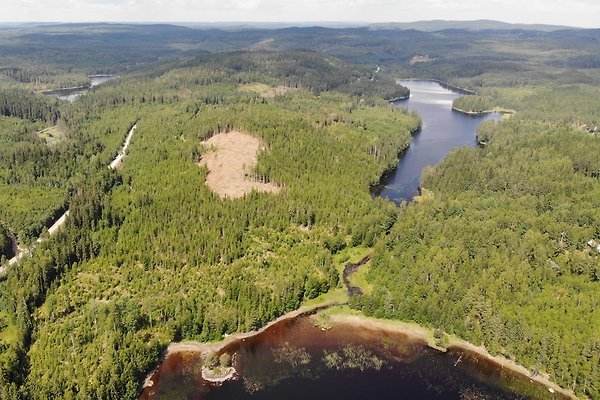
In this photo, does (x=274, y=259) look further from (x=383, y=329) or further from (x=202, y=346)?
(x=383, y=329)

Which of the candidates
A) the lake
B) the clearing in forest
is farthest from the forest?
the lake

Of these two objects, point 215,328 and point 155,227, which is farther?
point 155,227

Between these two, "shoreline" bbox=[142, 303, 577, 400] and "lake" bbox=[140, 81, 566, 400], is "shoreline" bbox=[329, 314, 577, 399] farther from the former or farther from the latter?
"lake" bbox=[140, 81, 566, 400]

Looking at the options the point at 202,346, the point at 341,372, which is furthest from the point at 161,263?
the point at 341,372

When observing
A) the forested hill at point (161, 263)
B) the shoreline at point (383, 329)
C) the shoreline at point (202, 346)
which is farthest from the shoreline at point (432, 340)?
the shoreline at point (202, 346)

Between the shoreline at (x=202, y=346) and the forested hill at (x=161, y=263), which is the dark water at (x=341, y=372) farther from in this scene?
the forested hill at (x=161, y=263)

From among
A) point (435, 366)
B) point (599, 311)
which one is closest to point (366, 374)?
point (435, 366)

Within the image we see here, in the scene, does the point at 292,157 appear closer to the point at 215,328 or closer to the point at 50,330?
the point at 215,328
